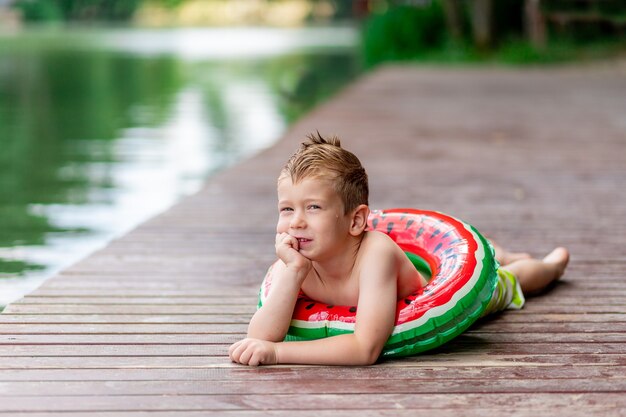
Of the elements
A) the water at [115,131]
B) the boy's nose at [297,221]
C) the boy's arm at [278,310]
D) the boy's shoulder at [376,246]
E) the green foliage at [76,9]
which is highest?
the boy's nose at [297,221]

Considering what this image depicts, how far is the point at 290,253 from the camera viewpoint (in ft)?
10.3

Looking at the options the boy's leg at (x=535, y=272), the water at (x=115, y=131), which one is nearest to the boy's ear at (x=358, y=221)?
the boy's leg at (x=535, y=272)

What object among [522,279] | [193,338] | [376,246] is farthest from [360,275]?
[522,279]

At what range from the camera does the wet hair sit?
3.10 meters

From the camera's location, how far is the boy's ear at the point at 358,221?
318 cm

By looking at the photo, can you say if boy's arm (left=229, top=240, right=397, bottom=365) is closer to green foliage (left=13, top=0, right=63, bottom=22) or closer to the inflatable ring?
the inflatable ring

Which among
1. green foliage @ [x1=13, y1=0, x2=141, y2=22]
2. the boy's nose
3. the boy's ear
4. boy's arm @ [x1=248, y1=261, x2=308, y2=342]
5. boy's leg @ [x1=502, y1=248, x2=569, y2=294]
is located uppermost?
the boy's nose

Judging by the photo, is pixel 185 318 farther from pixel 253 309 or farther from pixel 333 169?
pixel 333 169

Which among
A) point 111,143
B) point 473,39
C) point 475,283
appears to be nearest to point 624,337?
point 475,283

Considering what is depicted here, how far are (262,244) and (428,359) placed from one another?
2015mm

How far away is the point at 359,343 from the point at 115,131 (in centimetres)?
1068

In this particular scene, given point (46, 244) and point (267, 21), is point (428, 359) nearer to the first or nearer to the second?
point (46, 244)

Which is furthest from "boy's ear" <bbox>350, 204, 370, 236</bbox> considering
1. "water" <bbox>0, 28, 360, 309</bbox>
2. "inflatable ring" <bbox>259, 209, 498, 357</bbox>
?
"water" <bbox>0, 28, 360, 309</bbox>

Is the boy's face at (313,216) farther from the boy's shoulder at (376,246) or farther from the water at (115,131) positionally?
the water at (115,131)
